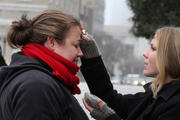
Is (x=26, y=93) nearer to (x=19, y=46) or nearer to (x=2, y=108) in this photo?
(x=2, y=108)

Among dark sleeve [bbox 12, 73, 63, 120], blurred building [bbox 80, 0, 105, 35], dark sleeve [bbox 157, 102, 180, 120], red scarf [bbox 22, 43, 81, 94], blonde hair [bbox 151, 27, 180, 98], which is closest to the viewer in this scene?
dark sleeve [bbox 12, 73, 63, 120]

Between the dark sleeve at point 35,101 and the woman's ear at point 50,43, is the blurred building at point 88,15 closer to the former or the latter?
the woman's ear at point 50,43

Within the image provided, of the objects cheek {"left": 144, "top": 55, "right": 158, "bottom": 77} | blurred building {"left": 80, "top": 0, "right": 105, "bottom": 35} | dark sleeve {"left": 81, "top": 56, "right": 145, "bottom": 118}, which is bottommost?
blurred building {"left": 80, "top": 0, "right": 105, "bottom": 35}

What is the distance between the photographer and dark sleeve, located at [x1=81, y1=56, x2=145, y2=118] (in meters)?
3.70

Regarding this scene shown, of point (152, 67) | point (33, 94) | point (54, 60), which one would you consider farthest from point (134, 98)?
point (33, 94)

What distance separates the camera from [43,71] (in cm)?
244

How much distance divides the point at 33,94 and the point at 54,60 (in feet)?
1.10

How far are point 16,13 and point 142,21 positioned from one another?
40661mm

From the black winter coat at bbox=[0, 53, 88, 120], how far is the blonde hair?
799 mm

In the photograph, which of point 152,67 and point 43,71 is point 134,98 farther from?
point 43,71

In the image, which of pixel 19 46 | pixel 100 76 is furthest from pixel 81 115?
pixel 100 76

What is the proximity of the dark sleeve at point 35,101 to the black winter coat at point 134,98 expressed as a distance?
94 cm

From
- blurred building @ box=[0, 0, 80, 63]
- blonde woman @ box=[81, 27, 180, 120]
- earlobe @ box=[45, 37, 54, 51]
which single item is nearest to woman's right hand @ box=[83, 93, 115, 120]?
blonde woman @ box=[81, 27, 180, 120]

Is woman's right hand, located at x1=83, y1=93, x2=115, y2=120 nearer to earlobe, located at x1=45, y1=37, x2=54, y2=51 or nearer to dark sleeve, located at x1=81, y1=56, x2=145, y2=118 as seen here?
dark sleeve, located at x1=81, y1=56, x2=145, y2=118
